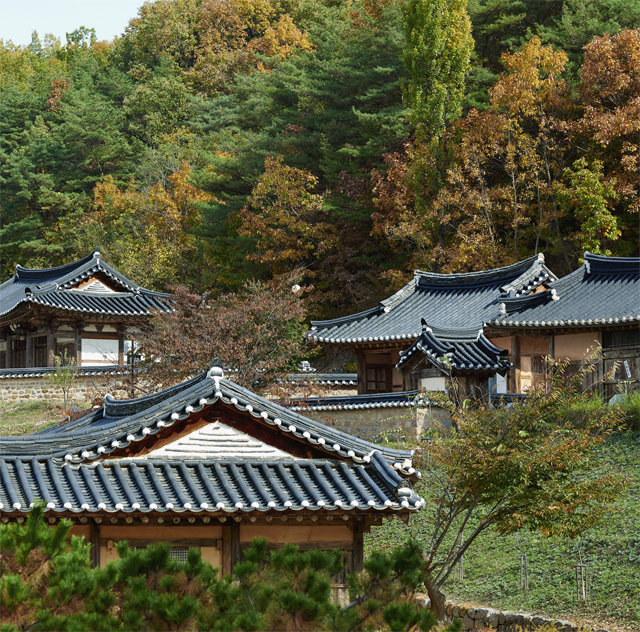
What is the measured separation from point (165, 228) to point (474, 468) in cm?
3797

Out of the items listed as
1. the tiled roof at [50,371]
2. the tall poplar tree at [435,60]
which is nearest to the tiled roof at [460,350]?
the tiled roof at [50,371]

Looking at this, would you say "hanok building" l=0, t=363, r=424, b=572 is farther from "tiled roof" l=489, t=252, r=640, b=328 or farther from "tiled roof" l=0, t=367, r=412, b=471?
"tiled roof" l=489, t=252, r=640, b=328

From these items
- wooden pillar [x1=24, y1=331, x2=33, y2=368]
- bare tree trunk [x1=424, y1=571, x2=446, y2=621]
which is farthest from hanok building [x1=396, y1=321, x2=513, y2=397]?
wooden pillar [x1=24, y1=331, x2=33, y2=368]

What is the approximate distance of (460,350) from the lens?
26.6 metres

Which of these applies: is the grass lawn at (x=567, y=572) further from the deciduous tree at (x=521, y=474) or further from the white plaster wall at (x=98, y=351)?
the white plaster wall at (x=98, y=351)

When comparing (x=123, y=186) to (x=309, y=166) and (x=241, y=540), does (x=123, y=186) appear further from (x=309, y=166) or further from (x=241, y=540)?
(x=241, y=540)

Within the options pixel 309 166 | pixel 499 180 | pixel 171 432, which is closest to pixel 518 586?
pixel 171 432

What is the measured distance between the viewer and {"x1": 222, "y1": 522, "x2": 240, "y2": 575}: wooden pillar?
12.7 meters

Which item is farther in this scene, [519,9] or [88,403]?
[519,9]

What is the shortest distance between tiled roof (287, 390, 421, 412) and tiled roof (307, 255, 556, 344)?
3.17 metres

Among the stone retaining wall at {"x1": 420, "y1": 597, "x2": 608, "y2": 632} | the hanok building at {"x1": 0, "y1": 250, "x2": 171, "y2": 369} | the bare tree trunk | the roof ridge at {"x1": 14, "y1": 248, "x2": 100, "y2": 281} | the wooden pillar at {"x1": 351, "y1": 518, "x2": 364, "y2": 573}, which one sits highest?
the roof ridge at {"x1": 14, "y1": 248, "x2": 100, "y2": 281}

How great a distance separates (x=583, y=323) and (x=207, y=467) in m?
16.2

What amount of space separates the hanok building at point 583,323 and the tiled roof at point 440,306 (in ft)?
4.28

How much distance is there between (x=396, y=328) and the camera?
3081cm
